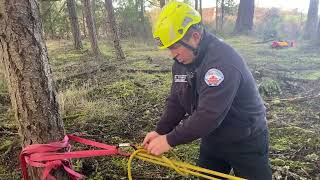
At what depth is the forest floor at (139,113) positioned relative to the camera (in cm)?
415

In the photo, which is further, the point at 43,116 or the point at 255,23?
the point at 255,23

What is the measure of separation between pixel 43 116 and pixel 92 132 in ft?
8.40

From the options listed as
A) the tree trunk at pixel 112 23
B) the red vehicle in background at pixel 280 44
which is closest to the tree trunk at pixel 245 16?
the red vehicle in background at pixel 280 44

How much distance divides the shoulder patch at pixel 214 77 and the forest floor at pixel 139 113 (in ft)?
6.21

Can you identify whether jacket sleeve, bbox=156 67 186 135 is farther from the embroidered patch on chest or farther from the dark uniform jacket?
the embroidered patch on chest

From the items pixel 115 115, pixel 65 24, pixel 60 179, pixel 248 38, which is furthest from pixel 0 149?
pixel 248 38

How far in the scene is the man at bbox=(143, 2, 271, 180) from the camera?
231cm

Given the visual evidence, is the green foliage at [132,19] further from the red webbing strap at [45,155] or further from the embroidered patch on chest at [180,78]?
the red webbing strap at [45,155]

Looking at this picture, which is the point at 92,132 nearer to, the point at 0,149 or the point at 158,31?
the point at 0,149

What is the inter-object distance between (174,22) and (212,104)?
1.79ft

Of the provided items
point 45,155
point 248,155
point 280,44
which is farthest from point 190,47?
point 280,44

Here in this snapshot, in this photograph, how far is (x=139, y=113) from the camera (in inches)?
240

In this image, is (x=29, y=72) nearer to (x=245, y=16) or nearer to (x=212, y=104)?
(x=212, y=104)

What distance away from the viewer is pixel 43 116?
2.67m
